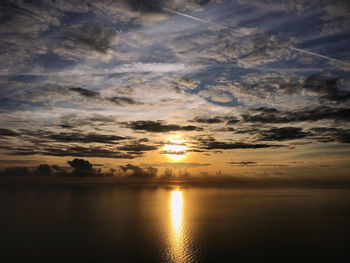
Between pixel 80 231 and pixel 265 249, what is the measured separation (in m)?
75.9

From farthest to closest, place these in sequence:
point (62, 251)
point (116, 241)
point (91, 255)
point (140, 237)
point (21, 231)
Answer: point (21, 231)
point (140, 237)
point (116, 241)
point (62, 251)
point (91, 255)

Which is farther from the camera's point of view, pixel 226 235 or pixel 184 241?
pixel 226 235

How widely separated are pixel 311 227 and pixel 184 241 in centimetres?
6801

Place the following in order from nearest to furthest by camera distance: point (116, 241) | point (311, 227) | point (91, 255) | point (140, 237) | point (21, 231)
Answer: point (91, 255)
point (116, 241)
point (140, 237)
point (21, 231)
point (311, 227)

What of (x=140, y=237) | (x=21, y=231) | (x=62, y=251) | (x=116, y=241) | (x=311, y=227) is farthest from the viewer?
(x=311, y=227)

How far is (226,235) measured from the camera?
87562 millimetres

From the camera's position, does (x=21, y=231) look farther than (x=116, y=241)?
Yes

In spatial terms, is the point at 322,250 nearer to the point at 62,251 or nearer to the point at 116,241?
the point at 116,241

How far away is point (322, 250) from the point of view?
68625 mm

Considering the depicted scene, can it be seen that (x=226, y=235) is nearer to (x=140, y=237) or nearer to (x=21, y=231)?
→ (x=140, y=237)

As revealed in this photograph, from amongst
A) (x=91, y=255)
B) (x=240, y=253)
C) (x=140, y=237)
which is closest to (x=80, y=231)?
(x=140, y=237)

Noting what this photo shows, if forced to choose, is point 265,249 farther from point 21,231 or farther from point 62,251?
point 21,231

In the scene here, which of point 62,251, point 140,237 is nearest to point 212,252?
point 140,237

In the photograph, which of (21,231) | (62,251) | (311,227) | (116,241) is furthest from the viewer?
(311,227)
